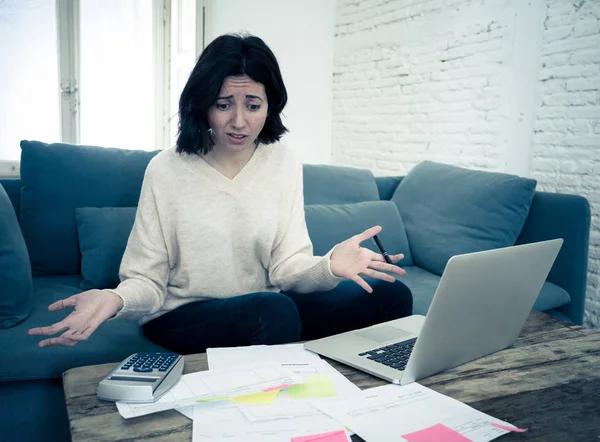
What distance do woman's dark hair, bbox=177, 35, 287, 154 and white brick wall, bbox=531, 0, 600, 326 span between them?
5.82ft

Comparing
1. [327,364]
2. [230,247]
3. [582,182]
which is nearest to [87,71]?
[230,247]

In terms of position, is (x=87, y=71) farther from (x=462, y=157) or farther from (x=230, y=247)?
(x=230, y=247)

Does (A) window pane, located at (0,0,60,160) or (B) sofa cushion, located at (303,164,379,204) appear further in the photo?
(A) window pane, located at (0,0,60,160)

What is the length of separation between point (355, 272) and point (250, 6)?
3.36 meters

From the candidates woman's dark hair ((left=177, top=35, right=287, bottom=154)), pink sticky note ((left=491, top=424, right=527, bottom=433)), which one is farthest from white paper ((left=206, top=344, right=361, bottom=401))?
woman's dark hair ((left=177, top=35, right=287, bottom=154))

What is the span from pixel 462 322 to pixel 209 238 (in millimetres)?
709

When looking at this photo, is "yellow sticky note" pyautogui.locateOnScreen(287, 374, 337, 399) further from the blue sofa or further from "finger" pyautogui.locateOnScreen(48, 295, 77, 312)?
the blue sofa

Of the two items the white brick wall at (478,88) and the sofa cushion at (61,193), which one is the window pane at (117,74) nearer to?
the white brick wall at (478,88)

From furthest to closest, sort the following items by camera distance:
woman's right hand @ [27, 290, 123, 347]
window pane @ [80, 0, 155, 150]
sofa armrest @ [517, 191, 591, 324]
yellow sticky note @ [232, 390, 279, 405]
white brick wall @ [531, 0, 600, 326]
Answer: window pane @ [80, 0, 155, 150] < white brick wall @ [531, 0, 600, 326] < sofa armrest @ [517, 191, 591, 324] < woman's right hand @ [27, 290, 123, 347] < yellow sticky note @ [232, 390, 279, 405]

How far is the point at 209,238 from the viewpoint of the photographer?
4.57ft

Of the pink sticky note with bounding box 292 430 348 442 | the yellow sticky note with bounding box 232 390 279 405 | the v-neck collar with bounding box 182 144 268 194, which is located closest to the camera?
the pink sticky note with bounding box 292 430 348 442

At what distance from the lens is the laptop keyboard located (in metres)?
0.95

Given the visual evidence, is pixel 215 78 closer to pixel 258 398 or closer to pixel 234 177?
pixel 234 177

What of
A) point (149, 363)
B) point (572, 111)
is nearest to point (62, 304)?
point (149, 363)
